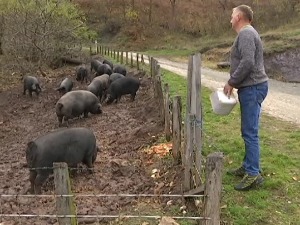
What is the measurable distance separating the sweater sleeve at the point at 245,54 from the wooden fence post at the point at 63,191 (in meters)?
2.62

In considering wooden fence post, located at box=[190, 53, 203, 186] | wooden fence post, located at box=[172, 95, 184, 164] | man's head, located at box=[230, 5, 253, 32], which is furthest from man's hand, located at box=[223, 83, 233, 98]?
wooden fence post, located at box=[172, 95, 184, 164]

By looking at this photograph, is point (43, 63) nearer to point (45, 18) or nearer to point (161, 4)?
point (45, 18)

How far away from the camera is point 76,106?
14.4 m

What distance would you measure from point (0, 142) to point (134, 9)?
136 feet

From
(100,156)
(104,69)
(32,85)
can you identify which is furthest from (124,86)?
(100,156)

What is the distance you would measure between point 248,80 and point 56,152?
3.70 meters

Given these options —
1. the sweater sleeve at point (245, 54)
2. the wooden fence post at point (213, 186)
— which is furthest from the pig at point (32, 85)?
the wooden fence post at point (213, 186)

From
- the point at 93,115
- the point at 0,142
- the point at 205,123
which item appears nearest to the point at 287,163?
the point at 205,123

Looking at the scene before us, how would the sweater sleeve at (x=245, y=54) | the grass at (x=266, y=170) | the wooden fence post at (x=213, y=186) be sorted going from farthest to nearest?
the sweater sleeve at (x=245, y=54) < the grass at (x=266, y=170) < the wooden fence post at (x=213, y=186)

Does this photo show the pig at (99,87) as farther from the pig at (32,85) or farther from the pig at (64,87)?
the pig at (32,85)

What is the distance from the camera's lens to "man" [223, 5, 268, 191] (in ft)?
19.9

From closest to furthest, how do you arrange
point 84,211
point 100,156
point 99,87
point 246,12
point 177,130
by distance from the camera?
1. point 246,12
2. point 84,211
3. point 177,130
4. point 100,156
5. point 99,87

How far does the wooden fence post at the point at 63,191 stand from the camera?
4730mm

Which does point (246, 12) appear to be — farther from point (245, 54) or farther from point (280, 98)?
point (280, 98)
